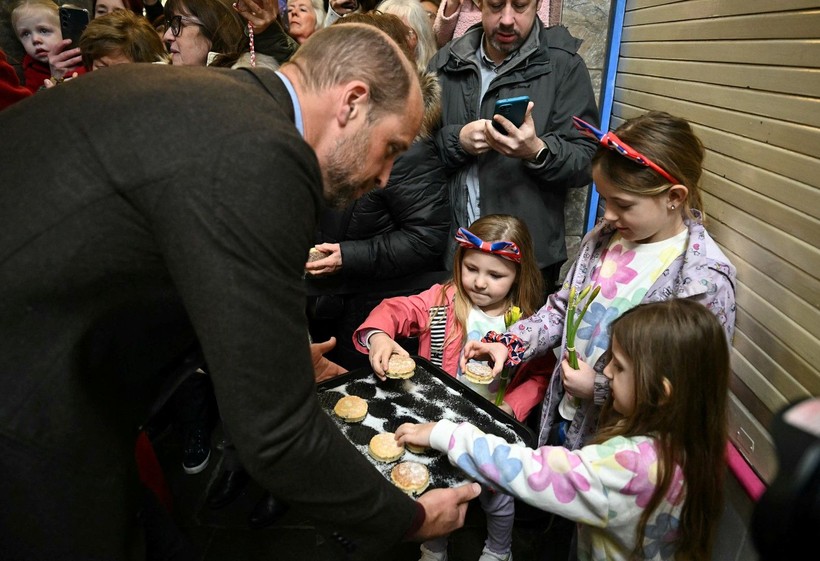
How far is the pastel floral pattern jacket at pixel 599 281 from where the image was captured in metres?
1.75

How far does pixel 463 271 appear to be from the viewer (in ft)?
7.82

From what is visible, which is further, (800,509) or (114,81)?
(114,81)

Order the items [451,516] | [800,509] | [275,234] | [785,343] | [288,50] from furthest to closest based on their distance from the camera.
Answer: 1. [288,50]
2. [785,343]
3. [451,516]
4. [275,234]
5. [800,509]

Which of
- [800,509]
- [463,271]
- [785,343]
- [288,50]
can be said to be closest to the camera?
[800,509]

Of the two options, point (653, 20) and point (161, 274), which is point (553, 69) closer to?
point (653, 20)

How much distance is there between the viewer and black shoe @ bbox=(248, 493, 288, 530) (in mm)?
2619

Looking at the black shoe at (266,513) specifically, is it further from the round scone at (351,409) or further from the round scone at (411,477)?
the round scone at (411,477)

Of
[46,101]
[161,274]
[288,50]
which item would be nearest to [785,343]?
[161,274]

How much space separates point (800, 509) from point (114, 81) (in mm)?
1229

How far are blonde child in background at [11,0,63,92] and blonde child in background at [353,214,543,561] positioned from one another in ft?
9.89

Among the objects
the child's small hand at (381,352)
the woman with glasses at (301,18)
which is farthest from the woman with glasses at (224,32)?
the child's small hand at (381,352)

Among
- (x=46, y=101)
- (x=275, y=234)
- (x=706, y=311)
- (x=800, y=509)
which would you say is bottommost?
(x=706, y=311)

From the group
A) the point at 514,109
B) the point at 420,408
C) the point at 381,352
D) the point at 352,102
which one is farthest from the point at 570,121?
the point at 352,102

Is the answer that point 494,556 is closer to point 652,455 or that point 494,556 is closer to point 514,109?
point 652,455
